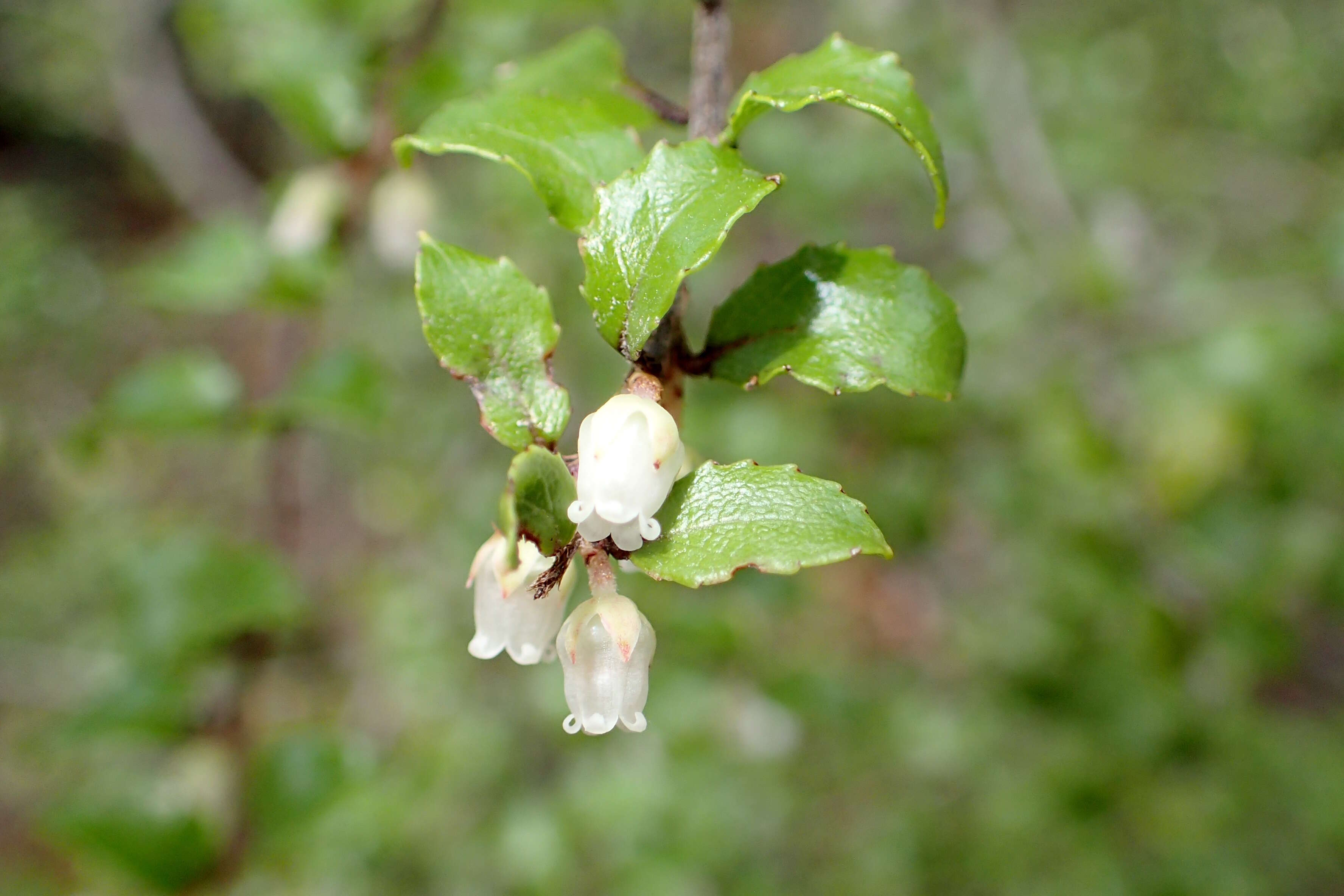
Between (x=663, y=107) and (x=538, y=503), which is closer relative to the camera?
(x=538, y=503)

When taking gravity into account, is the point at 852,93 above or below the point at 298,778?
above

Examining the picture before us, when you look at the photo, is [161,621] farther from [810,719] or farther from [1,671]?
[1,671]

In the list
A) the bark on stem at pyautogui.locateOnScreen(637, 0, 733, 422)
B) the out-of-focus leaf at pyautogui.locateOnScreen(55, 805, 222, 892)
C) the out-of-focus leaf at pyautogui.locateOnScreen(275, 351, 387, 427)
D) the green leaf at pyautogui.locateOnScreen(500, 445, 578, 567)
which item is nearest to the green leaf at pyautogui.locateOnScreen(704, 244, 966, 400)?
the bark on stem at pyautogui.locateOnScreen(637, 0, 733, 422)

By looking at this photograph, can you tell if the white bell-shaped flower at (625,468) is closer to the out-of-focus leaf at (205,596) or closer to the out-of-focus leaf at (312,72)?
the out-of-focus leaf at (312,72)

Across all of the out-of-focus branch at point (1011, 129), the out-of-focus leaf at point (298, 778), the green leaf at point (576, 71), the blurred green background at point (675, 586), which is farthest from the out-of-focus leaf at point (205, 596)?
the out-of-focus branch at point (1011, 129)

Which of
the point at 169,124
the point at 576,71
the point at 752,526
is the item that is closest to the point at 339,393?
the point at 576,71

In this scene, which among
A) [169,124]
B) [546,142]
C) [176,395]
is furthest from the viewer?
[169,124]

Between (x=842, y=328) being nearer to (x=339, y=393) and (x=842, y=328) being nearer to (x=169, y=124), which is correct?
(x=339, y=393)

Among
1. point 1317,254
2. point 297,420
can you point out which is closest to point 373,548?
point 297,420
